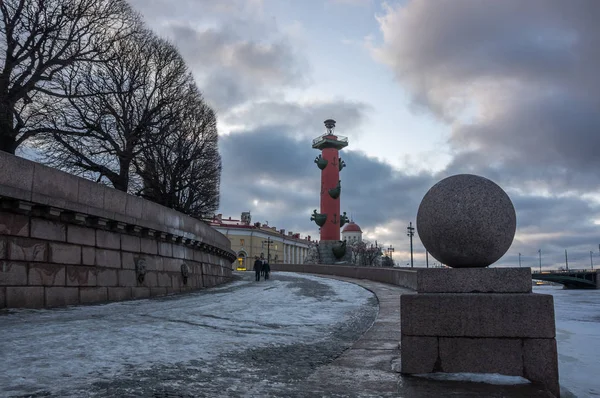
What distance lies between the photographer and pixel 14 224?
33.7 ft

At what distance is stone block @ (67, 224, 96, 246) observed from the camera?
38.8ft

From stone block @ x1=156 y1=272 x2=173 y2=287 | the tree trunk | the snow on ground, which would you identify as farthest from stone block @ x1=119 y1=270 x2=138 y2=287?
the tree trunk

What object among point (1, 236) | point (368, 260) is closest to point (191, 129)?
point (1, 236)

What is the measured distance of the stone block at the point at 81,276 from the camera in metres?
11.8

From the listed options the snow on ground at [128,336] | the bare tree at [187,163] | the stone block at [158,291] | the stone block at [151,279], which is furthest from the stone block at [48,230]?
the bare tree at [187,163]

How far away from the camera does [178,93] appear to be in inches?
Answer: 1013

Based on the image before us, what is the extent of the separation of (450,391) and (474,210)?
1.77 metres

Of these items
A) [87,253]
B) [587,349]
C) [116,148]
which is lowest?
[587,349]

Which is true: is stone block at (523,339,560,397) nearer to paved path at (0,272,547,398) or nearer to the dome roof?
paved path at (0,272,547,398)

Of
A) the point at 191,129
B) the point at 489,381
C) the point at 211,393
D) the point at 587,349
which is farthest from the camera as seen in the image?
the point at 191,129

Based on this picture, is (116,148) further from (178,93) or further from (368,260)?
(368,260)

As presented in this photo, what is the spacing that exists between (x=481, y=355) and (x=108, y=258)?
11266 mm

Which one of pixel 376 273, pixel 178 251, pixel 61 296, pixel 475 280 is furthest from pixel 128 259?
pixel 376 273

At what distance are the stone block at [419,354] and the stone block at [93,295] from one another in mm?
9847
